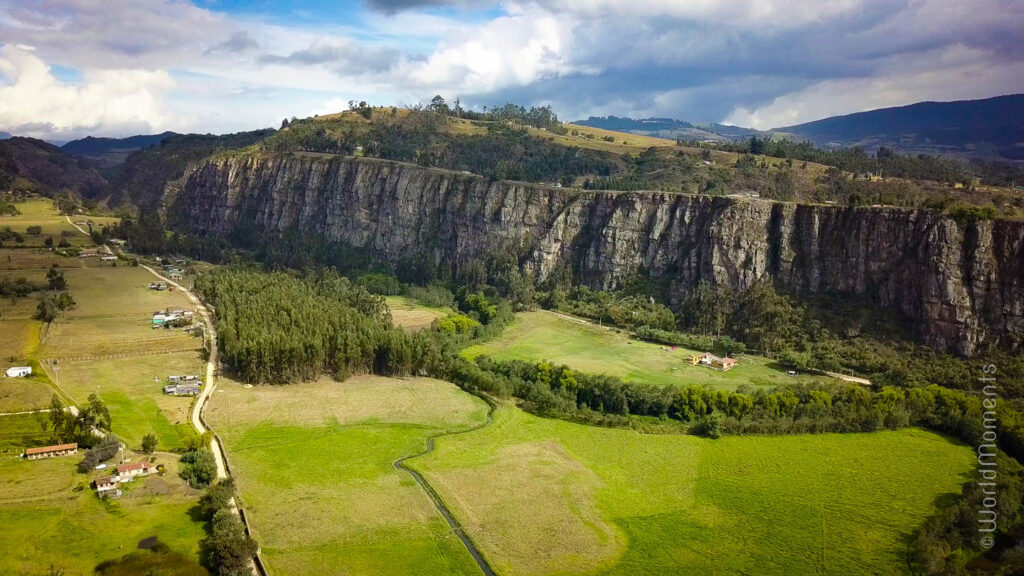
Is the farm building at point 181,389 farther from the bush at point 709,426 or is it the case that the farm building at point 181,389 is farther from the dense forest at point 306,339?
the bush at point 709,426

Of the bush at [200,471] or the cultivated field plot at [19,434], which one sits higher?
the cultivated field plot at [19,434]

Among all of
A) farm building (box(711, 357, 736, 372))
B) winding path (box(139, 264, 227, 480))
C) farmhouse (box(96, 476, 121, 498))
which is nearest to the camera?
farmhouse (box(96, 476, 121, 498))

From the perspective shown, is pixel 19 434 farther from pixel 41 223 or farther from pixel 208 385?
pixel 41 223

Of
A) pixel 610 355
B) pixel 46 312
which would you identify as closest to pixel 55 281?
pixel 46 312

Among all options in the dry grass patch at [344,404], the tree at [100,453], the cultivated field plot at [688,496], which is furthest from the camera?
the dry grass patch at [344,404]

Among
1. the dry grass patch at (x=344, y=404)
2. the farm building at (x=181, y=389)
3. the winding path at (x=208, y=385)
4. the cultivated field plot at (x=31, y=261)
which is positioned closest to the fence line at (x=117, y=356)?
the winding path at (x=208, y=385)

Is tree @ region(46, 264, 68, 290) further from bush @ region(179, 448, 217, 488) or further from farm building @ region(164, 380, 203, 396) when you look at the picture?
bush @ region(179, 448, 217, 488)

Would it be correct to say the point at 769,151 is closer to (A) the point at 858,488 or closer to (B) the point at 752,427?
(B) the point at 752,427

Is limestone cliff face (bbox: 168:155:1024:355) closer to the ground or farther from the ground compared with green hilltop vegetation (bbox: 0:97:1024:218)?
closer to the ground

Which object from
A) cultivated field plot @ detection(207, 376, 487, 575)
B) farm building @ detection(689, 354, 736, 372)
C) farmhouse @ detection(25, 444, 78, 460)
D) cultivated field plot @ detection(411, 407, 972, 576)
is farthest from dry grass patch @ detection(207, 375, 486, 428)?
farm building @ detection(689, 354, 736, 372)
